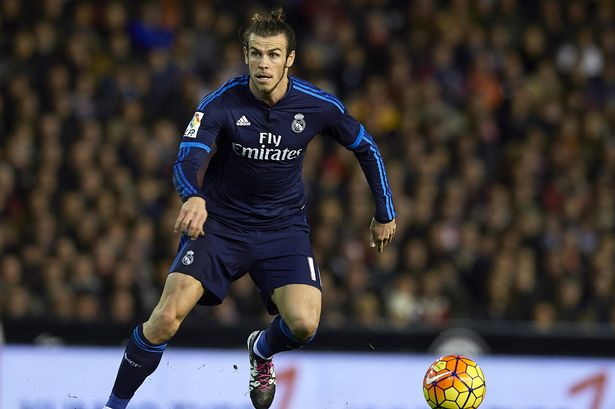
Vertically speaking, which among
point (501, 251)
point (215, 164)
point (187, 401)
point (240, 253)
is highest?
point (215, 164)

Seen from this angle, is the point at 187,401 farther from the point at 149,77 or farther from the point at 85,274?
the point at 149,77

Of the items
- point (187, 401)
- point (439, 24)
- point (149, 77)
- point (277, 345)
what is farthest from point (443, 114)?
point (277, 345)

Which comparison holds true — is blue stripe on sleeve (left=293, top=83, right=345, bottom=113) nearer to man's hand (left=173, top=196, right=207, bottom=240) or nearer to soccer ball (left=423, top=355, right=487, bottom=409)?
man's hand (left=173, top=196, right=207, bottom=240)

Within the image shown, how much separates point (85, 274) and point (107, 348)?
1351 mm

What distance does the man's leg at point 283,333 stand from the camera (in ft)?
24.5

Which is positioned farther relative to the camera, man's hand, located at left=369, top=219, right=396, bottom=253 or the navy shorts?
man's hand, located at left=369, top=219, right=396, bottom=253

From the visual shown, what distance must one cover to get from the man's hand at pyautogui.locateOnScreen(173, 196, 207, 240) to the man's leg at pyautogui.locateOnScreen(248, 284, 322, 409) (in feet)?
3.58

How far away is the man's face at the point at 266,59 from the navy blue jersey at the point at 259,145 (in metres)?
0.19

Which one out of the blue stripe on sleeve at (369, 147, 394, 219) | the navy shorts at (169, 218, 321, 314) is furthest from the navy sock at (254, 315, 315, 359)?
the blue stripe on sleeve at (369, 147, 394, 219)

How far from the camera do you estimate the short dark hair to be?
7230mm

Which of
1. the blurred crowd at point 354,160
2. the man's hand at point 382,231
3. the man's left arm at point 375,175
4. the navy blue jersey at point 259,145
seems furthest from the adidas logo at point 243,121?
the blurred crowd at point 354,160

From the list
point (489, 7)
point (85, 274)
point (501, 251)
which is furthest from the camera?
point (489, 7)

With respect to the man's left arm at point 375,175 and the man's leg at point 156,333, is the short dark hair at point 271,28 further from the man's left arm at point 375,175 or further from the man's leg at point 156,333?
the man's leg at point 156,333

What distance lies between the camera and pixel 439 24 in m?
16.0
